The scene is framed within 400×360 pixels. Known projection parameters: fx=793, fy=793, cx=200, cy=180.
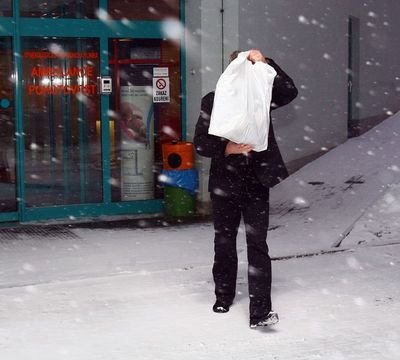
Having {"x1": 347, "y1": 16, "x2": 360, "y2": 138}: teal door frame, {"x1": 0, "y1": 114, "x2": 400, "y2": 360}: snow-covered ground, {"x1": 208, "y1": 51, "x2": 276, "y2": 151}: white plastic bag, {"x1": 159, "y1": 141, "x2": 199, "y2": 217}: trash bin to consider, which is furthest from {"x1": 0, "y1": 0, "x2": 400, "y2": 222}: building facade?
{"x1": 208, "y1": 51, "x2": 276, "y2": 151}: white plastic bag

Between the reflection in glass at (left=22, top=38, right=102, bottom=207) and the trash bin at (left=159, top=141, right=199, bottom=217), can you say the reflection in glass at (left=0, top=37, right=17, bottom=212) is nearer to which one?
the reflection in glass at (left=22, top=38, right=102, bottom=207)

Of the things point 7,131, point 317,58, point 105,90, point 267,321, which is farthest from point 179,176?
point 267,321

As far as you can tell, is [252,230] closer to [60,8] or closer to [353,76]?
[60,8]

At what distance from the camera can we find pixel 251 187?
531 centimetres

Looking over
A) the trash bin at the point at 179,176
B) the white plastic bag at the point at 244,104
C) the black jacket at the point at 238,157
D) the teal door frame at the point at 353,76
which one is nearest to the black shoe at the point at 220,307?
the black jacket at the point at 238,157

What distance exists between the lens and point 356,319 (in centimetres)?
547

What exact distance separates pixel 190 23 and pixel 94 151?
2024mm

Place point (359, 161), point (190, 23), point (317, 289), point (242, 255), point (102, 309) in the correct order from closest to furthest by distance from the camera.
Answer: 1. point (102, 309)
2. point (317, 289)
3. point (242, 255)
4. point (190, 23)
5. point (359, 161)

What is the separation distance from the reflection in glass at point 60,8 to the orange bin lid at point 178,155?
185 cm

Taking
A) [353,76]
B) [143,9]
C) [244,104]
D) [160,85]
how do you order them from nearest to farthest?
[244,104], [143,9], [160,85], [353,76]

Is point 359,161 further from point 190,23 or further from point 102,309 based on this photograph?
point 102,309

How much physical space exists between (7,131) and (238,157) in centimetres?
481

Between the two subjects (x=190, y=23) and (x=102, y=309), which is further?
(x=190, y=23)

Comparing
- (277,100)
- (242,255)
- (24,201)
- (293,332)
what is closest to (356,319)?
(293,332)
